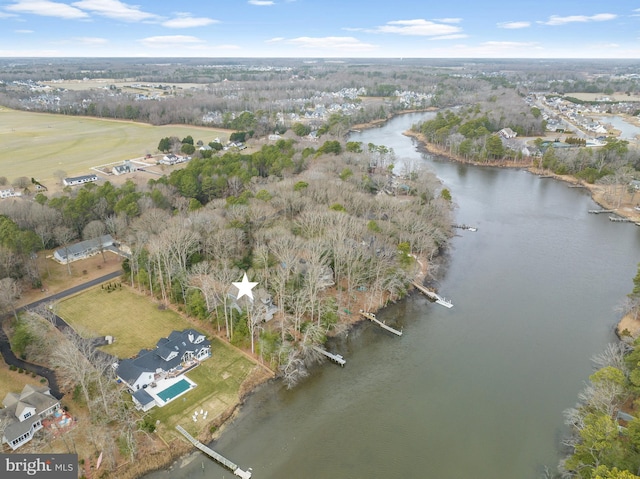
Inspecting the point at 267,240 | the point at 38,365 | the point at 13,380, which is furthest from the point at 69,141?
the point at 13,380

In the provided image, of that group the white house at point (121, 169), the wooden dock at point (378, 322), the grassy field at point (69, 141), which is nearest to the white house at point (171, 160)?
the white house at point (121, 169)

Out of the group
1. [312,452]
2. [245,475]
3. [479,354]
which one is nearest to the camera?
[245,475]

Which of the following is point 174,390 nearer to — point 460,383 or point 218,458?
point 218,458

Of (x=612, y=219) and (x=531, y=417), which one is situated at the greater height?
(x=612, y=219)

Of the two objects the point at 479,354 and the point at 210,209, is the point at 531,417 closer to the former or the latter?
the point at 479,354

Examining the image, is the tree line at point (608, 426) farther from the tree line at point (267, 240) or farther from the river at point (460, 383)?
the tree line at point (267, 240)

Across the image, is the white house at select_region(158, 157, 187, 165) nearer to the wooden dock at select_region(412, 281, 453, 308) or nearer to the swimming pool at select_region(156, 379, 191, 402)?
the wooden dock at select_region(412, 281, 453, 308)

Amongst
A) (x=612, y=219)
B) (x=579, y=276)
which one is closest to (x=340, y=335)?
(x=579, y=276)
